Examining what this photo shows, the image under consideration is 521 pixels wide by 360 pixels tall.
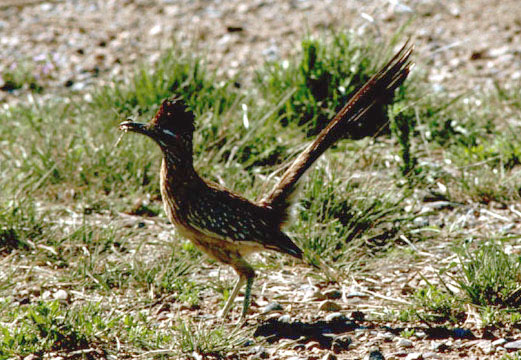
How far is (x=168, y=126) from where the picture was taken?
495 cm

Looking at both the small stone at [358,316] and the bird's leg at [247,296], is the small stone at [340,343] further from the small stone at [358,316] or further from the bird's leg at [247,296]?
the bird's leg at [247,296]

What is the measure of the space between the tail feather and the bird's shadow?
0.70 metres

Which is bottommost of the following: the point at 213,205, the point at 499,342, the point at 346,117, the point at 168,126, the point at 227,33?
the point at 499,342

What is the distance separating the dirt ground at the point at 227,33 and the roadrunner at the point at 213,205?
256cm

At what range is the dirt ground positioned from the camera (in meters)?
8.91

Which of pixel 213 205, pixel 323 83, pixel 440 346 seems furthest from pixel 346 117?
pixel 323 83

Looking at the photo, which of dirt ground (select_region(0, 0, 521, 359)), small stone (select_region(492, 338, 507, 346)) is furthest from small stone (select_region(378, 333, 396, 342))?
dirt ground (select_region(0, 0, 521, 359))

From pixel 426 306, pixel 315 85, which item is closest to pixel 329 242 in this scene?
pixel 426 306

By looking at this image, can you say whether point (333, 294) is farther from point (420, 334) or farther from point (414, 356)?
point (414, 356)

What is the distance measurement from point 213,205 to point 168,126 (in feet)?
1.75

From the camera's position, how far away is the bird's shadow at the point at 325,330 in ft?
15.2

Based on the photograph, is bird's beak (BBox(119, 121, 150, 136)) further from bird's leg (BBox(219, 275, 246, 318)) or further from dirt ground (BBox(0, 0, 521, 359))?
dirt ground (BBox(0, 0, 521, 359))

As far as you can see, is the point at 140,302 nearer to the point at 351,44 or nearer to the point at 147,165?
the point at 147,165

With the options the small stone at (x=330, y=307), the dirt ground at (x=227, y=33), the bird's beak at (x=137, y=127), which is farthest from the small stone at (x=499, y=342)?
the dirt ground at (x=227, y=33)
